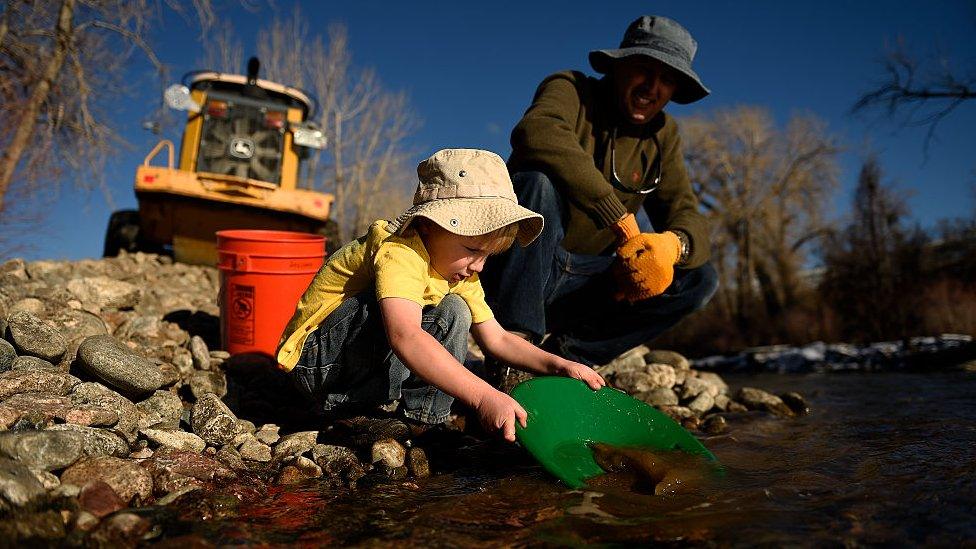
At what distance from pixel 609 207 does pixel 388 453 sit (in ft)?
3.90

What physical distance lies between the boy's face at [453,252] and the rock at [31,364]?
1.35 meters

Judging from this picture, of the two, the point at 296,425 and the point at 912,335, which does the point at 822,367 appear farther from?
the point at 296,425

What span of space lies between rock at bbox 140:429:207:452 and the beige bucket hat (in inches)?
32.8

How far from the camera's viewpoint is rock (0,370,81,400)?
6.11 ft

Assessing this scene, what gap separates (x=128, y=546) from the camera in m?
1.10

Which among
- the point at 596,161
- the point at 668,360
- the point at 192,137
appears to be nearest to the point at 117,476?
the point at 596,161

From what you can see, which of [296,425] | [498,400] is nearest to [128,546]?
[498,400]

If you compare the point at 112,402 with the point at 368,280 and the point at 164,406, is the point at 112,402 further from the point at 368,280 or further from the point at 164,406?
the point at 368,280

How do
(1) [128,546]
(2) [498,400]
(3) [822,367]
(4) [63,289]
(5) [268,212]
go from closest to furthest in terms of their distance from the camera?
(1) [128,546] → (2) [498,400] → (4) [63,289] → (5) [268,212] → (3) [822,367]

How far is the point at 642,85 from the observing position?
2.50 meters

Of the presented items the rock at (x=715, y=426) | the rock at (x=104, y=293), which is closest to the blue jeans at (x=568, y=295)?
the rock at (x=715, y=426)

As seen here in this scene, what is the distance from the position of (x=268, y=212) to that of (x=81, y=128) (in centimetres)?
355

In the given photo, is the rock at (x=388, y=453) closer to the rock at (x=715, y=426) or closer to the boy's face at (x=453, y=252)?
the boy's face at (x=453, y=252)

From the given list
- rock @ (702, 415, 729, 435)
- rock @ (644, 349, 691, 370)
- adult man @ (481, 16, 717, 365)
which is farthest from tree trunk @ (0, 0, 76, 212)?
rock @ (702, 415, 729, 435)
